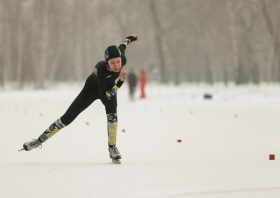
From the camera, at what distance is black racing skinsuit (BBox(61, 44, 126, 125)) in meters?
5.55

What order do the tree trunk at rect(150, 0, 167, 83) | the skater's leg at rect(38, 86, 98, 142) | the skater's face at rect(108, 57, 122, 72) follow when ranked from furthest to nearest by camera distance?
1. the tree trunk at rect(150, 0, 167, 83)
2. the skater's leg at rect(38, 86, 98, 142)
3. the skater's face at rect(108, 57, 122, 72)

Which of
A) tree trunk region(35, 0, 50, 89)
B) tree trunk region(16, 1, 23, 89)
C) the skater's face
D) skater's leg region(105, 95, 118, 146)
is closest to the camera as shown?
the skater's face

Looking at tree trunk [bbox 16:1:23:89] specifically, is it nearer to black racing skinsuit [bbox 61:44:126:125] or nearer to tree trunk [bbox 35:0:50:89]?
tree trunk [bbox 35:0:50:89]

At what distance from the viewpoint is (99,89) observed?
5605 millimetres

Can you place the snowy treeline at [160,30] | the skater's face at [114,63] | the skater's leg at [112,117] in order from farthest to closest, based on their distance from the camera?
the snowy treeline at [160,30] → the skater's leg at [112,117] → the skater's face at [114,63]

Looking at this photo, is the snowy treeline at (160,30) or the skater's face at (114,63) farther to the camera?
the snowy treeline at (160,30)

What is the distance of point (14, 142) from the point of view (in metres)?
7.93

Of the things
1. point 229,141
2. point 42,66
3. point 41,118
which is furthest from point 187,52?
point 229,141

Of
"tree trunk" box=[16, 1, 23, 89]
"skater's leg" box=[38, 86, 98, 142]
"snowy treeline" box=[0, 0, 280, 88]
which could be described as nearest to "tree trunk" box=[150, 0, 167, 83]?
"snowy treeline" box=[0, 0, 280, 88]

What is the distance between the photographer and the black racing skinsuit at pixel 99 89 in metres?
5.55

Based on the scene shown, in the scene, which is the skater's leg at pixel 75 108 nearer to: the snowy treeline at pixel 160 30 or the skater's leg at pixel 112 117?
the skater's leg at pixel 112 117

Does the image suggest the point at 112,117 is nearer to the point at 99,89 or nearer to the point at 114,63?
the point at 99,89

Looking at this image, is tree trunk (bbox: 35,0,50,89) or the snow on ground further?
tree trunk (bbox: 35,0,50,89)


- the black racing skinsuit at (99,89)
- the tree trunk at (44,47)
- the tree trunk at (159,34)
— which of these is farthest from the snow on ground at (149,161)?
the tree trunk at (159,34)
